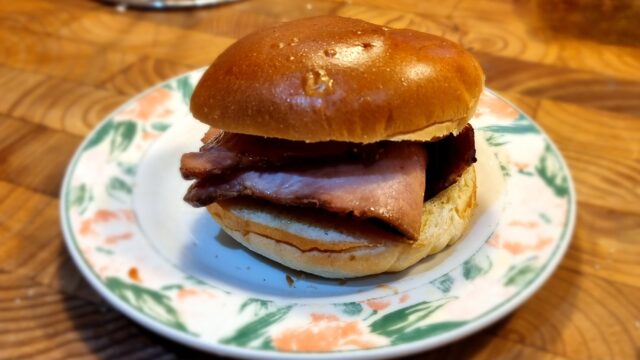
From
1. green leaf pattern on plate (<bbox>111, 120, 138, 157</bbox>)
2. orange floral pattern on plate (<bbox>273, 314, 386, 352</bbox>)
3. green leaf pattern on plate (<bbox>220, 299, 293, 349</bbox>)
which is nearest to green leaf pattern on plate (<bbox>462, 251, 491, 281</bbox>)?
orange floral pattern on plate (<bbox>273, 314, 386, 352</bbox>)

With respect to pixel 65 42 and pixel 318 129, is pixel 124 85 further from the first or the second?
pixel 318 129

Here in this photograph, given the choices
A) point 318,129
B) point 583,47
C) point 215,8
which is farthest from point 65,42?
point 583,47

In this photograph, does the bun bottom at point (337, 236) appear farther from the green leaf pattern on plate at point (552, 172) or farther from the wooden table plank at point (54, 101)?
the wooden table plank at point (54, 101)

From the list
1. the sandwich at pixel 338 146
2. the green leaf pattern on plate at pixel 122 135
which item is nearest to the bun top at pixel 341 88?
the sandwich at pixel 338 146

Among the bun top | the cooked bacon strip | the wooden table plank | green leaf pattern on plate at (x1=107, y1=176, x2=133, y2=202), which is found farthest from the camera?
the wooden table plank

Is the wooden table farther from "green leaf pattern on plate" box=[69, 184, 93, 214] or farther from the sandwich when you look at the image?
the sandwich

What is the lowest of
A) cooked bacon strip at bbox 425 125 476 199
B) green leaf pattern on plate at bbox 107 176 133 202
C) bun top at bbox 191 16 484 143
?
green leaf pattern on plate at bbox 107 176 133 202

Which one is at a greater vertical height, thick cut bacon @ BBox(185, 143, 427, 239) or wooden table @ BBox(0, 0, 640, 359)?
thick cut bacon @ BBox(185, 143, 427, 239)
